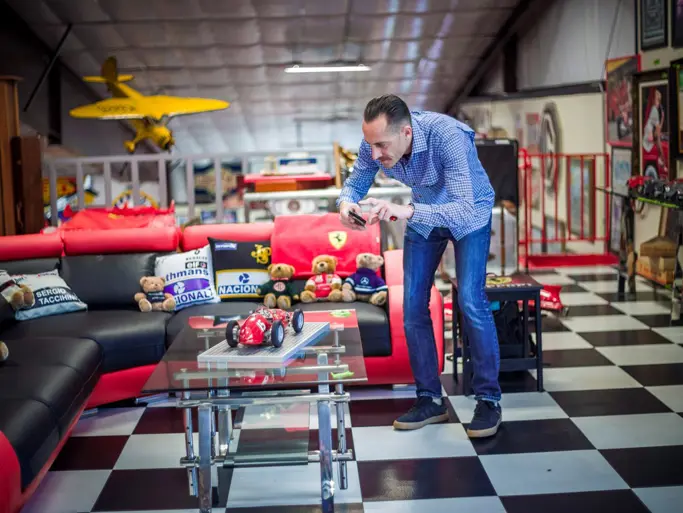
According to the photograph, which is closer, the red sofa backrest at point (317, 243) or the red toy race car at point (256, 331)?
the red toy race car at point (256, 331)

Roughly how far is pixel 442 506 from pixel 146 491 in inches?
39.9

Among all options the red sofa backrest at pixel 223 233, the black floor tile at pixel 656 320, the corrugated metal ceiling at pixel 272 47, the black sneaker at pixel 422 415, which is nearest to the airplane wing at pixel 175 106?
the corrugated metal ceiling at pixel 272 47

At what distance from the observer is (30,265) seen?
15.4 feet

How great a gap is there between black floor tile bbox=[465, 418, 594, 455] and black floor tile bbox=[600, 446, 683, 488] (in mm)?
144

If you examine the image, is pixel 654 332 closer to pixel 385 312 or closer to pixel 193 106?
pixel 385 312

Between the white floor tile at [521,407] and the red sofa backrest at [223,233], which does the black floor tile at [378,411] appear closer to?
the white floor tile at [521,407]

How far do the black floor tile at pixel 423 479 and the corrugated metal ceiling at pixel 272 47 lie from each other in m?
8.35

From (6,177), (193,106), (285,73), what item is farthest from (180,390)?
(285,73)

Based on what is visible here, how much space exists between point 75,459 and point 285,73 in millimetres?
10863

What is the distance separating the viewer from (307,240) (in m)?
4.78

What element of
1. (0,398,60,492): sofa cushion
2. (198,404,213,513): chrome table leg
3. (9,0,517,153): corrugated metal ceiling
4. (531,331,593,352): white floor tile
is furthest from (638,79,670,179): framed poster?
(0,398,60,492): sofa cushion

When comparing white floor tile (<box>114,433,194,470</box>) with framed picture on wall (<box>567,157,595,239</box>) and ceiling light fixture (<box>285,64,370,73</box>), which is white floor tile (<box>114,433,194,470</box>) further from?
ceiling light fixture (<box>285,64,370,73</box>)

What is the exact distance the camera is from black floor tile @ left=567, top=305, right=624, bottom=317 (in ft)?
19.6

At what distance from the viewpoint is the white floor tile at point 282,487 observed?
316 cm
